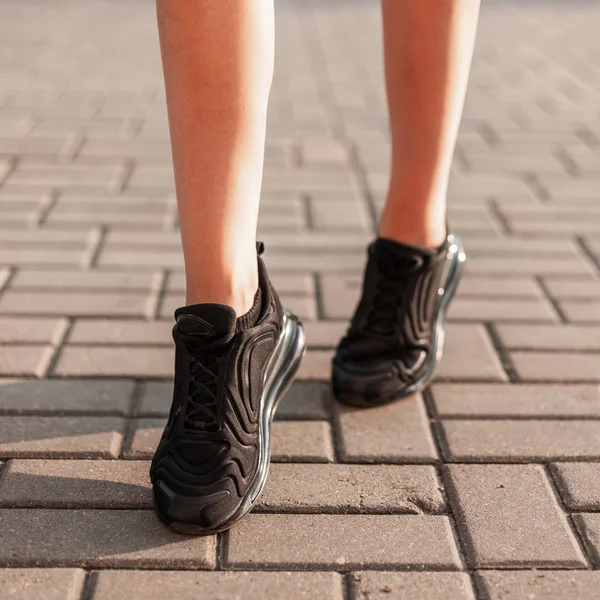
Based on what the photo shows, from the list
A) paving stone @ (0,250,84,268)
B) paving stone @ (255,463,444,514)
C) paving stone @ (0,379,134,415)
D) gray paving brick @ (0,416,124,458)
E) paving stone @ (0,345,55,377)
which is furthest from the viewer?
paving stone @ (0,250,84,268)

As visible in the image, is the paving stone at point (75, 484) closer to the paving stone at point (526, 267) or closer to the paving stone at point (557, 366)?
the paving stone at point (557, 366)

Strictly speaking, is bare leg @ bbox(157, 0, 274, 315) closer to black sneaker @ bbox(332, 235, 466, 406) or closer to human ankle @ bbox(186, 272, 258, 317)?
human ankle @ bbox(186, 272, 258, 317)

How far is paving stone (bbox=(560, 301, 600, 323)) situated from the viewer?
2154mm

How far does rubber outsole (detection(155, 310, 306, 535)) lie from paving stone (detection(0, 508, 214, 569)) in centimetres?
2

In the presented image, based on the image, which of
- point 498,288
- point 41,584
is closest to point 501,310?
point 498,288

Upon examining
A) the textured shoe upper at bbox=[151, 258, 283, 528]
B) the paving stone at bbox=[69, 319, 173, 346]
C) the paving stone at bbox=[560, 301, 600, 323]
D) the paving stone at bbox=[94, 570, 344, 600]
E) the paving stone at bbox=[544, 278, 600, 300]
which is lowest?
the paving stone at bbox=[544, 278, 600, 300]

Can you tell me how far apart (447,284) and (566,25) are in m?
4.97

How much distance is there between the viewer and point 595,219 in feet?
9.07

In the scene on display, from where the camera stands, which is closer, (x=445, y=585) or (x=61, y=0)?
(x=445, y=585)

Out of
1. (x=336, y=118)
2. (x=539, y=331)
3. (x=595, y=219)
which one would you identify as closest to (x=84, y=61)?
(x=336, y=118)

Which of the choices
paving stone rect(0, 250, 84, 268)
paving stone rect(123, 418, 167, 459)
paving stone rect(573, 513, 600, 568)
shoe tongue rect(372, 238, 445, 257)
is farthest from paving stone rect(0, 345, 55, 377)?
paving stone rect(573, 513, 600, 568)

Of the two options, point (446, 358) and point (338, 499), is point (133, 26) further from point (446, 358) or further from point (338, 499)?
point (338, 499)

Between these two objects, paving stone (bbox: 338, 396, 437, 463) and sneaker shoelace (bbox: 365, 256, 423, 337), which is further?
sneaker shoelace (bbox: 365, 256, 423, 337)

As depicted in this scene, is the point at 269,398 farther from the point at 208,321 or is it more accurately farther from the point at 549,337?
the point at 549,337
